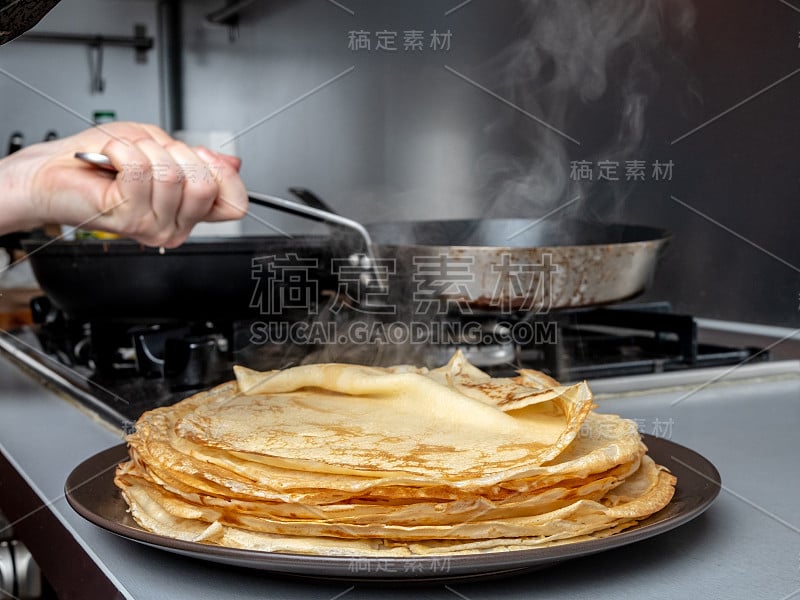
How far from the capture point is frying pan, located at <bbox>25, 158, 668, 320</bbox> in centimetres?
108

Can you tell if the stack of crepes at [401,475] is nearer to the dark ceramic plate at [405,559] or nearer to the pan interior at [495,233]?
the dark ceramic plate at [405,559]

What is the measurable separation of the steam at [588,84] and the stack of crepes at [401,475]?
865mm

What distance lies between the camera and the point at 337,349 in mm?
1175

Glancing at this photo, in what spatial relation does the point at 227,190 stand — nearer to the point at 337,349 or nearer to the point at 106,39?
the point at 337,349

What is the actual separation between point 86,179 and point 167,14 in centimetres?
307

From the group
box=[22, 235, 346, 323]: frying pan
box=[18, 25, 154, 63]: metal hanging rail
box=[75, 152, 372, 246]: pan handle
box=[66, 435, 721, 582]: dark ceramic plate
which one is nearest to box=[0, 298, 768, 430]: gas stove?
box=[22, 235, 346, 323]: frying pan

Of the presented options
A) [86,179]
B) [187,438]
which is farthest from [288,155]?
[187,438]

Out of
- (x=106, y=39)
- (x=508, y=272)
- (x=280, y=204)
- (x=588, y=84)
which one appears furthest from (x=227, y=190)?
(x=106, y=39)

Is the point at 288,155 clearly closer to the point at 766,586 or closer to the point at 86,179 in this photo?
the point at 86,179

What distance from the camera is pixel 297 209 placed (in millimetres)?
1111

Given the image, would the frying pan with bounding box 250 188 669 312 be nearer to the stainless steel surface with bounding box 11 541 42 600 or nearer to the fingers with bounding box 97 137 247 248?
the fingers with bounding box 97 137 247 248

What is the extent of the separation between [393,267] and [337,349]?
134 mm

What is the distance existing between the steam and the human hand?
675 millimetres

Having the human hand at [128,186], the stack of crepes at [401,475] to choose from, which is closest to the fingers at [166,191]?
the human hand at [128,186]
